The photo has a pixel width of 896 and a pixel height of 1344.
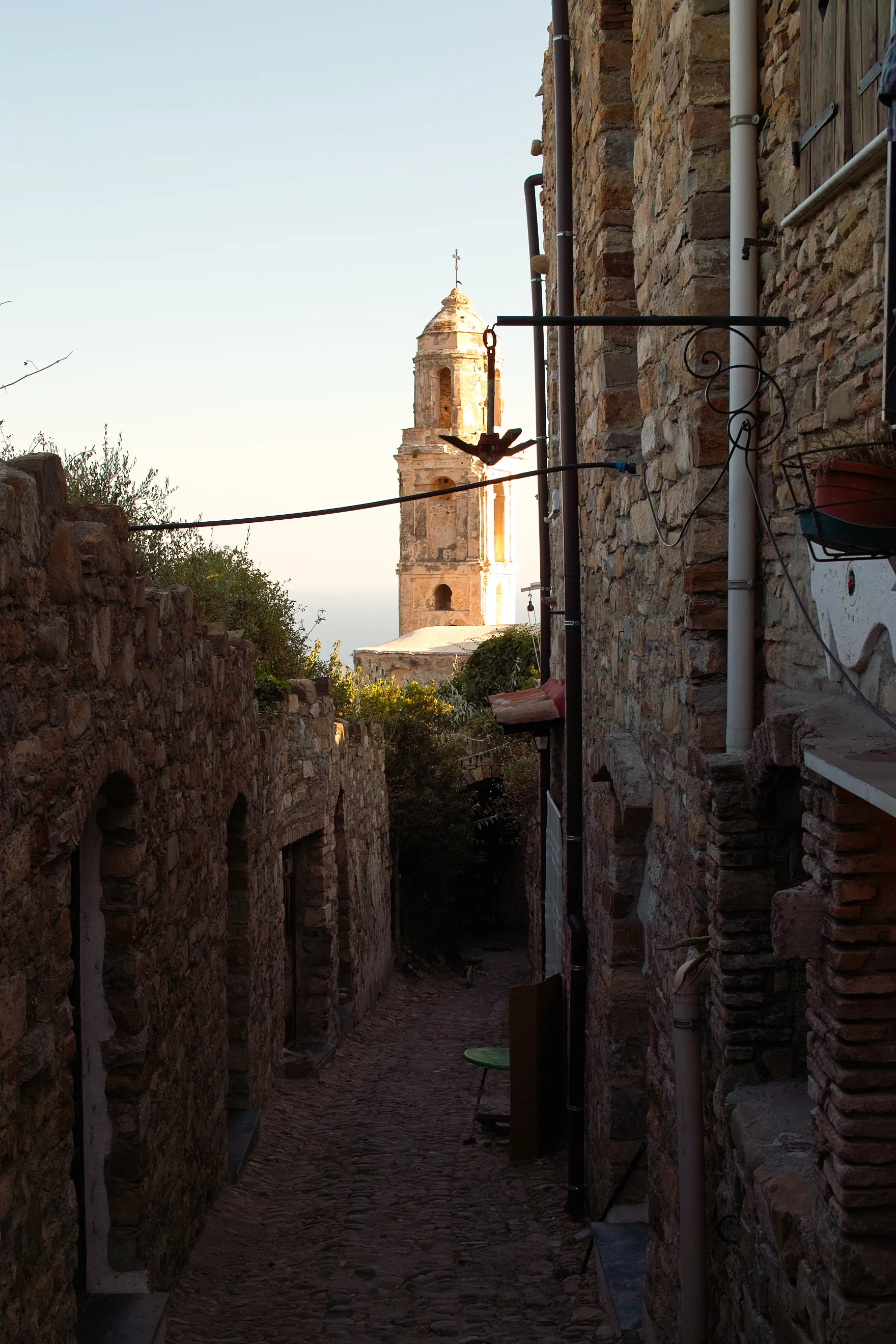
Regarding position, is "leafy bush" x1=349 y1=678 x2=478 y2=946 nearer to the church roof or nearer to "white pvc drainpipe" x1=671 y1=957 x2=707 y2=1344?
"white pvc drainpipe" x1=671 y1=957 x2=707 y2=1344

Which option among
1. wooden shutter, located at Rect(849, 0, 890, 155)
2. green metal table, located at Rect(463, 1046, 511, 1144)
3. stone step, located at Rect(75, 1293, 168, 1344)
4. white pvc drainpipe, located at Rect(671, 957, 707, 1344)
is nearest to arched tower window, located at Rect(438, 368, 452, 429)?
green metal table, located at Rect(463, 1046, 511, 1144)

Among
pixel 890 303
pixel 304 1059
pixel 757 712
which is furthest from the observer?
pixel 304 1059

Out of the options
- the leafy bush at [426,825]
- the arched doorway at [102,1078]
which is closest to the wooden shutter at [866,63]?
the arched doorway at [102,1078]

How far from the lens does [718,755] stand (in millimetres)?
3879

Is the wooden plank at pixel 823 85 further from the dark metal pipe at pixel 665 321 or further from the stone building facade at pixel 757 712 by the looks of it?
the dark metal pipe at pixel 665 321

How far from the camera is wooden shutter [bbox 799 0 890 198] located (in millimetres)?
2850

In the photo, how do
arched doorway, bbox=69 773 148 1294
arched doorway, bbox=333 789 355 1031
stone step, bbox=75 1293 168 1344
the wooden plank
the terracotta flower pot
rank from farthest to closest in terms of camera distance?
arched doorway, bbox=333 789 355 1031
arched doorway, bbox=69 773 148 1294
stone step, bbox=75 1293 168 1344
the wooden plank
the terracotta flower pot

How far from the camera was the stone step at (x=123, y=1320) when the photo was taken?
4.42 metres

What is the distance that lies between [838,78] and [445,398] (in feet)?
119

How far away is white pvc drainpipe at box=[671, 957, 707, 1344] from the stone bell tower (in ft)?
110

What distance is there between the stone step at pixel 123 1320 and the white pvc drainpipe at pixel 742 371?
2.93m

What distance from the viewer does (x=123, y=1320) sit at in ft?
14.9

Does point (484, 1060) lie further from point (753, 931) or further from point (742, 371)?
point (742, 371)

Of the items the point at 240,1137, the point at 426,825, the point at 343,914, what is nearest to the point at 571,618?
the point at 240,1137
